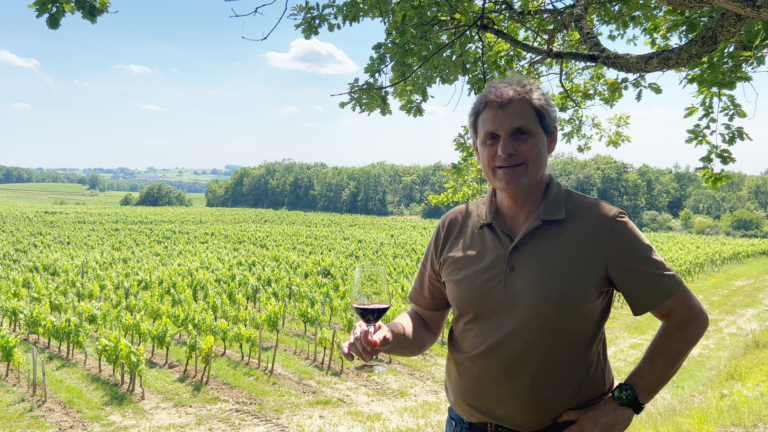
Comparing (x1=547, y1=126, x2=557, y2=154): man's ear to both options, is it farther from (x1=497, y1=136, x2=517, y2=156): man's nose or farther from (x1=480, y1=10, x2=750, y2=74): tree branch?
(x1=480, y1=10, x2=750, y2=74): tree branch

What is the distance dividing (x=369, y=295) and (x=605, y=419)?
98cm

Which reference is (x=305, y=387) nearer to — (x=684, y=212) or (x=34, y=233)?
(x=34, y=233)

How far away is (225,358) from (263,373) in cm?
140

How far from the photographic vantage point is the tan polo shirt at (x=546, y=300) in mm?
1663

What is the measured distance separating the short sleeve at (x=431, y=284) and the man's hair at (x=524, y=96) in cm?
60

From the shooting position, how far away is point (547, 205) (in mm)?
1781

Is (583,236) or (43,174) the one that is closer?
(583,236)

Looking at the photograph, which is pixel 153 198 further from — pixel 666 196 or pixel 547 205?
pixel 547 205

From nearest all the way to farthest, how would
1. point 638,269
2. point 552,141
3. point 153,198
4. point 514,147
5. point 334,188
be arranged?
point 638,269 → point 514,147 → point 552,141 → point 334,188 → point 153,198

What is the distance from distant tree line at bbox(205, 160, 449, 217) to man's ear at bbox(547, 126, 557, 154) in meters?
79.9

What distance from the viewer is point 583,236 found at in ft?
5.57

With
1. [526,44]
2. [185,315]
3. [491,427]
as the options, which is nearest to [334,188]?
[185,315]

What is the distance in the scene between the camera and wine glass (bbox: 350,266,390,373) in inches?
77.8

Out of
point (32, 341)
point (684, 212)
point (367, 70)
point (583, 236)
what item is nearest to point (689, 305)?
point (583, 236)
